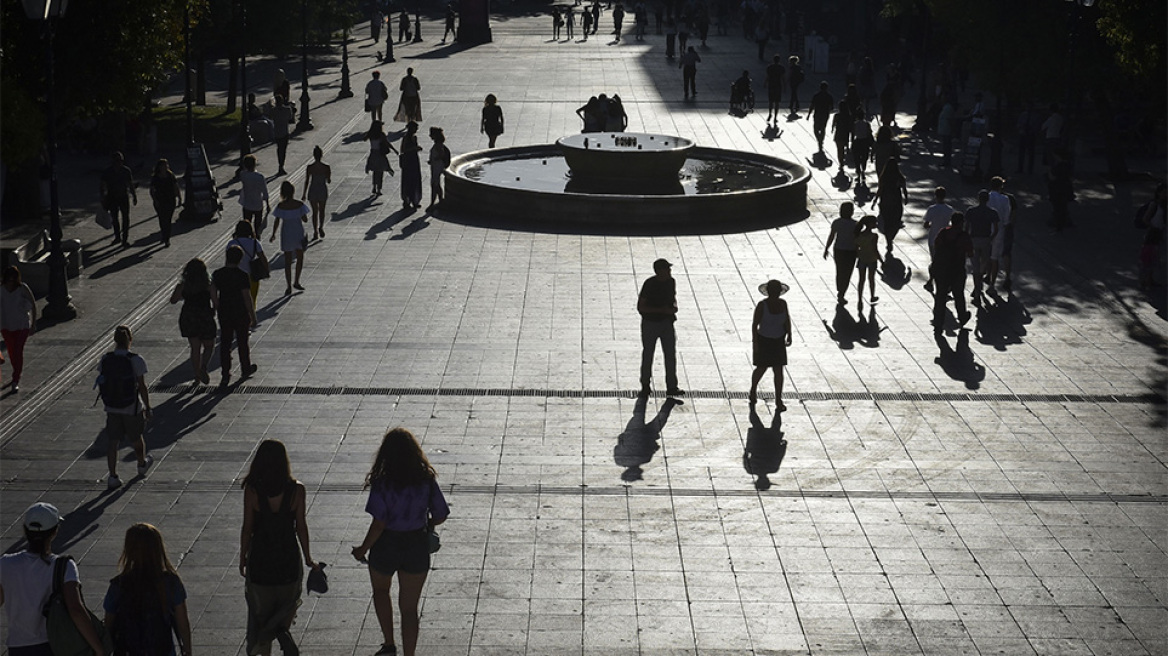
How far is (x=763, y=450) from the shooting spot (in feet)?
44.3

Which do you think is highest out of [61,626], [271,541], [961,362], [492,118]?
[492,118]

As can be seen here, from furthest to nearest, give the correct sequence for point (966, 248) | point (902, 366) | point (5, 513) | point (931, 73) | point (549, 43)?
point (549, 43) → point (931, 73) → point (966, 248) → point (902, 366) → point (5, 513)

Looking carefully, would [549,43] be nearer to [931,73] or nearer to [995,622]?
[931,73]

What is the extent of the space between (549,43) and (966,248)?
44321 millimetres

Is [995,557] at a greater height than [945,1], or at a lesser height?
lesser

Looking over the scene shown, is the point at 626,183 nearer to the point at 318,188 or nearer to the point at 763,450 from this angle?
the point at 318,188

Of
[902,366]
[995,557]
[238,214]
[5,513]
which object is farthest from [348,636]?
[238,214]

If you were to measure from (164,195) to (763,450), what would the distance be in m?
12.1

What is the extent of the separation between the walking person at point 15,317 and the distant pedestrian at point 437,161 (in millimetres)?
10849

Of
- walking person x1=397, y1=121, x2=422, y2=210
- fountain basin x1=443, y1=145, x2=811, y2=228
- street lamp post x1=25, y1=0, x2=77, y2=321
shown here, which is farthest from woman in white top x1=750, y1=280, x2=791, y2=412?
walking person x1=397, y1=121, x2=422, y2=210

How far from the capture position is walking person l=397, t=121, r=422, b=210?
80.7 feet

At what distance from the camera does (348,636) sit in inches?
379

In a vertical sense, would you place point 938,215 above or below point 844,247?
above

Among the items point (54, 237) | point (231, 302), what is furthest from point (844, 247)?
point (54, 237)
